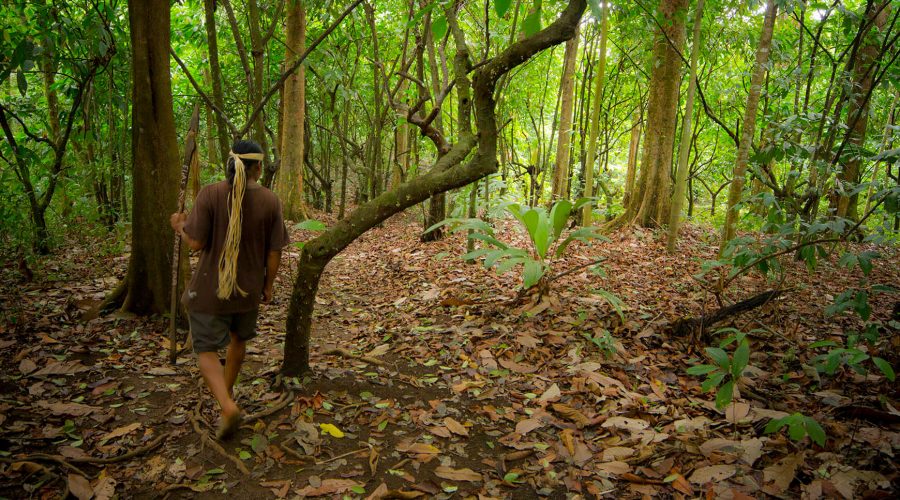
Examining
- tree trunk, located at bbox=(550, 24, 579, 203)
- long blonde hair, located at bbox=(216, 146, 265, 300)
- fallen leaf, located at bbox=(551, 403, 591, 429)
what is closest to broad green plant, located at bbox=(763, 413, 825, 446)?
fallen leaf, located at bbox=(551, 403, 591, 429)

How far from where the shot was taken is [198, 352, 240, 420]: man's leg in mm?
2985

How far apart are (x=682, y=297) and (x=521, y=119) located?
12917mm

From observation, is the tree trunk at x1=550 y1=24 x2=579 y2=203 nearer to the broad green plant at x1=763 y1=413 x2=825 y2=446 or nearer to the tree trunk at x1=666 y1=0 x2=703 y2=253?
the tree trunk at x1=666 y1=0 x2=703 y2=253

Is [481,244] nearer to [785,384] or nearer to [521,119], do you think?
[785,384]

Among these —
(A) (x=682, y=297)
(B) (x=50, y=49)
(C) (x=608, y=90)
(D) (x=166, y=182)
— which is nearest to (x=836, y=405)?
(A) (x=682, y=297)

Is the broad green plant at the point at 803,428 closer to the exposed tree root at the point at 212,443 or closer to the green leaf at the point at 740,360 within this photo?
the green leaf at the point at 740,360

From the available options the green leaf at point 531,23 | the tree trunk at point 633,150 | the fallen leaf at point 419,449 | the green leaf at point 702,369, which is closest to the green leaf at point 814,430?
the green leaf at point 702,369

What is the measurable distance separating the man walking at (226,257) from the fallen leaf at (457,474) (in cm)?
122

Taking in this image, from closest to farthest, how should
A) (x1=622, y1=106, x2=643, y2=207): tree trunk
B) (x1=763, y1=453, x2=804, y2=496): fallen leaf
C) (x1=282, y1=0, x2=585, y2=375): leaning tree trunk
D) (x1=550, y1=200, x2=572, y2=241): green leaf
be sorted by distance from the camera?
(x1=763, y1=453, x2=804, y2=496): fallen leaf → (x1=282, y1=0, x2=585, y2=375): leaning tree trunk → (x1=550, y1=200, x2=572, y2=241): green leaf → (x1=622, y1=106, x2=643, y2=207): tree trunk

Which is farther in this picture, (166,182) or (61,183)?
(61,183)

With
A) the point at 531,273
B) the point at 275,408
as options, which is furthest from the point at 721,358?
the point at 275,408

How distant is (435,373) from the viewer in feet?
13.4

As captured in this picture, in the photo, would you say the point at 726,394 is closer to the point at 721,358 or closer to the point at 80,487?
the point at 721,358

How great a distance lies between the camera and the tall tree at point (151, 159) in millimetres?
4359
